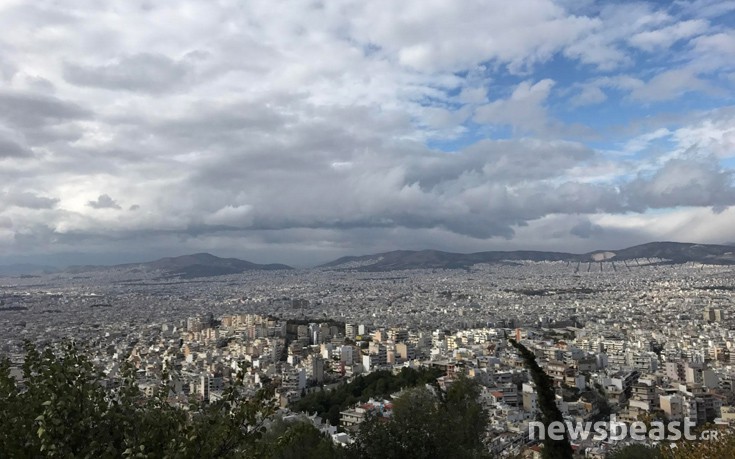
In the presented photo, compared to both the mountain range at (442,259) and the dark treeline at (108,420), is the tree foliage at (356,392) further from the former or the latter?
the mountain range at (442,259)

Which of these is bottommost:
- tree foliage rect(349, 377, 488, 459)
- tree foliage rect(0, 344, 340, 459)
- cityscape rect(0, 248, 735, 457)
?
cityscape rect(0, 248, 735, 457)

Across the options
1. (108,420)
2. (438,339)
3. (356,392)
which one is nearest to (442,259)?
(438,339)

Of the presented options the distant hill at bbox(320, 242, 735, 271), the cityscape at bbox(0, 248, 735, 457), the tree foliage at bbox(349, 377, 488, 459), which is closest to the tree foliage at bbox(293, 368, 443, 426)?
the cityscape at bbox(0, 248, 735, 457)

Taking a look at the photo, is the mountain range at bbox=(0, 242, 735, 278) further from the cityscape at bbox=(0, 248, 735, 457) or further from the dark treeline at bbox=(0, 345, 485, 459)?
the dark treeline at bbox=(0, 345, 485, 459)

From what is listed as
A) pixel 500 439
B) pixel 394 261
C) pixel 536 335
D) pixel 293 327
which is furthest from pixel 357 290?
pixel 500 439

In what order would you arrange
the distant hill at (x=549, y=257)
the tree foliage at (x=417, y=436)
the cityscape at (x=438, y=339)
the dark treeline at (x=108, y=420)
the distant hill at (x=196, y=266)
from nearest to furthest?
the dark treeline at (x=108, y=420) → the tree foliage at (x=417, y=436) → the cityscape at (x=438, y=339) → the distant hill at (x=549, y=257) → the distant hill at (x=196, y=266)

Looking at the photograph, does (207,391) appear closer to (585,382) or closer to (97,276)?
(585,382)

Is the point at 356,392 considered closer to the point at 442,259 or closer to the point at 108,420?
the point at 108,420

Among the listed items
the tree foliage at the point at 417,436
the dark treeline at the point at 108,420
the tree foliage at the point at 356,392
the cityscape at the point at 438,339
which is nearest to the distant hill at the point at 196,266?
the cityscape at the point at 438,339
